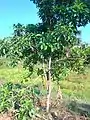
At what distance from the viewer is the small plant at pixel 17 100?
20.4 feet

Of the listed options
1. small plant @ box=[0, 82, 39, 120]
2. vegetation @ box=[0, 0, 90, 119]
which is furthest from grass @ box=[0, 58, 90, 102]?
small plant @ box=[0, 82, 39, 120]

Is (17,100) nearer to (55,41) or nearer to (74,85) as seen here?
(55,41)

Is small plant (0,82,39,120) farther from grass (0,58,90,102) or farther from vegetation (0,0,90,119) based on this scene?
grass (0,58,90,102)

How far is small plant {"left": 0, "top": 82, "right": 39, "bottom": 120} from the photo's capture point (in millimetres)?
6211

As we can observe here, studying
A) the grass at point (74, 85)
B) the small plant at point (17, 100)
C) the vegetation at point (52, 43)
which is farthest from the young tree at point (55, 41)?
the grass at point (74, 85)

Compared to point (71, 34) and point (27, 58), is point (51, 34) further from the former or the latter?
point (27, 58)

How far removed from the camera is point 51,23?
7.35m

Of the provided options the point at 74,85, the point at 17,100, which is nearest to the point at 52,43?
the point at 17,100

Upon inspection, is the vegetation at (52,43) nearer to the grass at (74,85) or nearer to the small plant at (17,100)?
the small plant at (17,100)

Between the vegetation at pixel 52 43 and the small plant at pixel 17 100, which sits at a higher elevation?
the vegetation at pixel 52 43

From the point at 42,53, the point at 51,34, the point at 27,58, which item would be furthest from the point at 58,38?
the point at 27,58

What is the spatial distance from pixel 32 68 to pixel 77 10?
153cm

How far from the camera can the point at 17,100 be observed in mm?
6512

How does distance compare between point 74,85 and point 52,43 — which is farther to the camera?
point 74,85
